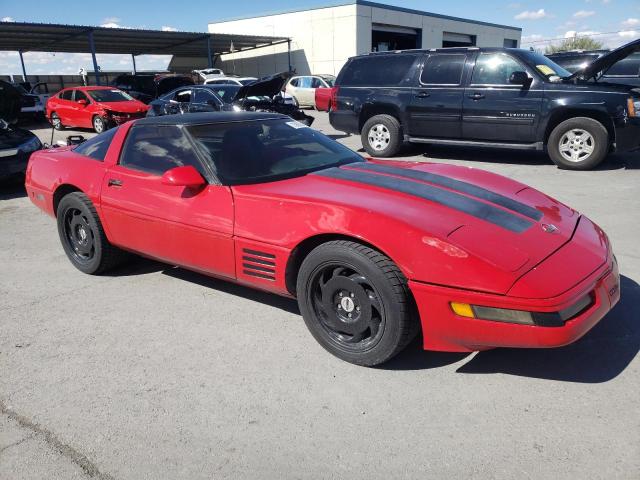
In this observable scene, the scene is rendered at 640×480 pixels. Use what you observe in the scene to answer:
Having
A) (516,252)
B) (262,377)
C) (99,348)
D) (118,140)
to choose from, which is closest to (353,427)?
(262,377)

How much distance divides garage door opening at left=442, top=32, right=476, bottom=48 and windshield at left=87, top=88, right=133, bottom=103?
29.2 m

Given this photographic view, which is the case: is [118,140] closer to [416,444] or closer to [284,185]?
[284,185]

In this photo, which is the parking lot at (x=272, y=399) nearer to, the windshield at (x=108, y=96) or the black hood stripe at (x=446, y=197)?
the black hood stripe at (x=446, y=197)

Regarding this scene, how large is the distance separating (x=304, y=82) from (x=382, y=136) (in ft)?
44.4

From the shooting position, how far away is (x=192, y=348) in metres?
3.02

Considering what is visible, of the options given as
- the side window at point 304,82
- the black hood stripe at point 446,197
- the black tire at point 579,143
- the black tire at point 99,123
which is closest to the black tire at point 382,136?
the black tire at point 579,143

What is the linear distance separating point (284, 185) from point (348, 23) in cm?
3025

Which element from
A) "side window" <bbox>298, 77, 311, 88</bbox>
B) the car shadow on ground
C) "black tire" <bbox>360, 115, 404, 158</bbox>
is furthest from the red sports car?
the car shadow on ground

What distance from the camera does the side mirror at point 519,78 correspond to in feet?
25.1

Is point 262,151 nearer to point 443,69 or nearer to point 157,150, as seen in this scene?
point 157,150

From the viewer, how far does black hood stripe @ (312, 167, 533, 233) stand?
8.82 feet

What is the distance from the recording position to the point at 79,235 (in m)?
4.28

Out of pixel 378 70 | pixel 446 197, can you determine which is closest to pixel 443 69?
pixel 378 70

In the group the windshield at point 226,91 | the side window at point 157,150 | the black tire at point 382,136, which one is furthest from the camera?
the windshield at point 226,91
